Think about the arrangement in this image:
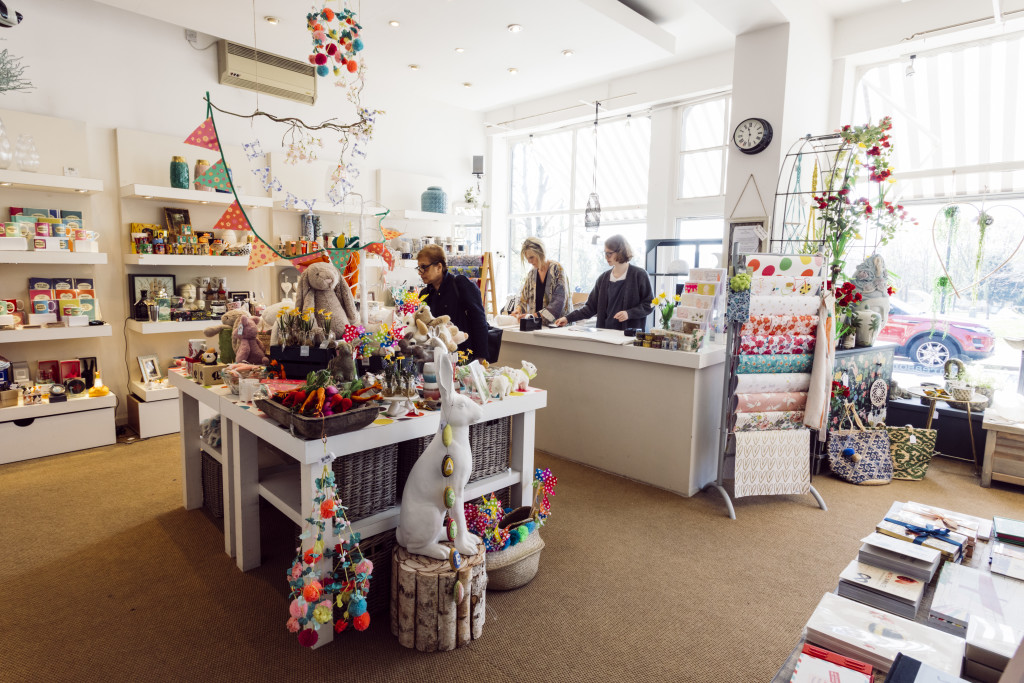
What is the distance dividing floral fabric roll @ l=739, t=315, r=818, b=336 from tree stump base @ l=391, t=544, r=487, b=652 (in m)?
2.07

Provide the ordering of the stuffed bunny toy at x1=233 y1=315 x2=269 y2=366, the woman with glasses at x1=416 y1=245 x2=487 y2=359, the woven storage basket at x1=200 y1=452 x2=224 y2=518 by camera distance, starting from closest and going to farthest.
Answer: the stuffed bunny toy at x1=233 y1=315 x2=269 y2=366
the woven storage basket at x1=200 y1=452 x2=224 y2=518
the woman with glasses at x1=416 y1=245 x2=487 y2=359

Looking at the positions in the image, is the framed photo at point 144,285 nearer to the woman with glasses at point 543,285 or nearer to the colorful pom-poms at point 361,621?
the woman with glasses at point 543,285

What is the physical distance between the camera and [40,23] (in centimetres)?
418

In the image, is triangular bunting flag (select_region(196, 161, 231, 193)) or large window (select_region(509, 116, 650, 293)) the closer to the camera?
triangular bunting flag (select_region(196, 161, 231, 193))

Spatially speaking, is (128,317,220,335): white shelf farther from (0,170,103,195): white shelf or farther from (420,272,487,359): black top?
(420,272,487,359): black top

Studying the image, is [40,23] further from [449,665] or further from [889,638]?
[889,638]

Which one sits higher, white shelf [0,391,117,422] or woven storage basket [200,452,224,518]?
white shelf [0,391,117,422]

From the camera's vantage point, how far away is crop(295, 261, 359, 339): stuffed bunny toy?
239 centimetres

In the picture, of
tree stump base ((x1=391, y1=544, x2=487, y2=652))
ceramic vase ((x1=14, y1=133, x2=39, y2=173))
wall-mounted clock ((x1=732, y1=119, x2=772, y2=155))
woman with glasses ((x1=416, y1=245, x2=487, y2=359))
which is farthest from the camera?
wall-mounted clock ((x1=732, y1=119, x2=772, y2=155))

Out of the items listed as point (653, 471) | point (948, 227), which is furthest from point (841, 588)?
point (948, 227)

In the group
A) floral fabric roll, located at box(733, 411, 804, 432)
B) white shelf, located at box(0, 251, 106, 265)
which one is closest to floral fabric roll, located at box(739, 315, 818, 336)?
floral fabric roll, located at box(733, 411, 804, 432)

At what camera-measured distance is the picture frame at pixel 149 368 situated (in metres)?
4.67

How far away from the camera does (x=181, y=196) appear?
Answer: 4.55 meters

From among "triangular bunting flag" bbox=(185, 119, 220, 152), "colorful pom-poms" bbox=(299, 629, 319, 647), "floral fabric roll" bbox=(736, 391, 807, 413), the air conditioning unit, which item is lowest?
"colorful pom-poms" bbox=(299, 629, 319, 647)
